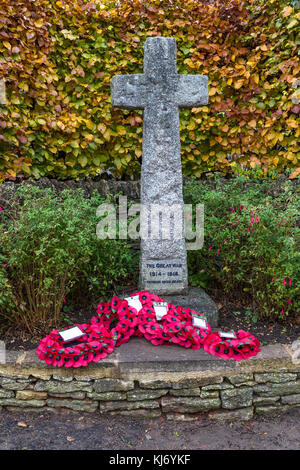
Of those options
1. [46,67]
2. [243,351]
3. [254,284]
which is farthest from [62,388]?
[46,67]

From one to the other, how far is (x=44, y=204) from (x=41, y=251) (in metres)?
0.54

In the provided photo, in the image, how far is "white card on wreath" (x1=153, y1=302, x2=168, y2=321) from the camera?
2917 millimetres

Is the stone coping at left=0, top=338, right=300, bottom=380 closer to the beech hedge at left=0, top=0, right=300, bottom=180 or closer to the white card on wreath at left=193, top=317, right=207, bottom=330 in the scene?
the white card on wreath at left=193, top=317, right=207, bottom=330

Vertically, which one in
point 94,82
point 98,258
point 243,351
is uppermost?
point 94,82

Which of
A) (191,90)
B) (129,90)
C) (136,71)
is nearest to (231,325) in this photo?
(191,90)

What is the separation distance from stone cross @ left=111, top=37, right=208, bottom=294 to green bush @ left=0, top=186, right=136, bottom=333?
37cm

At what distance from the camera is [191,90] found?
3.22 meters

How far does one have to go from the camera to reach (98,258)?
10.4 feet

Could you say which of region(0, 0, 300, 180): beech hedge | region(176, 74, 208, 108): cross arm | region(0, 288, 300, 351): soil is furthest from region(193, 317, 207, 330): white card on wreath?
region(0, 0, 300, 180): beech hedge

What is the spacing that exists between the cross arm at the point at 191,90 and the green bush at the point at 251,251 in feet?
2.64

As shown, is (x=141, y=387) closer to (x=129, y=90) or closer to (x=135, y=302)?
(x=135, y=302)

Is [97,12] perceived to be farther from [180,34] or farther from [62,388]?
[62,388]

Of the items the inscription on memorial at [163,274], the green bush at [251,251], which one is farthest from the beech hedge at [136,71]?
the inscription on memorial at [163,274]

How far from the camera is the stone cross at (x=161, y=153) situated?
10.3 feet
